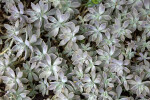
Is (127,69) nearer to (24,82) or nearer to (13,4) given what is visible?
(24,82)

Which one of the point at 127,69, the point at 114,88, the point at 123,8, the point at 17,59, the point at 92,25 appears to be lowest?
the point at 114,88

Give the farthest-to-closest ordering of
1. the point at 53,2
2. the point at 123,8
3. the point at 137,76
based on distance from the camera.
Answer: the point at 123,8 → the point at 53,2 → the point at 137,76

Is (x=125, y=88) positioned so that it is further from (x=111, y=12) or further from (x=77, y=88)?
(x=111, y=12)

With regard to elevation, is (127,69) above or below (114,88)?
above

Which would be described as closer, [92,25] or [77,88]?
[77,88]

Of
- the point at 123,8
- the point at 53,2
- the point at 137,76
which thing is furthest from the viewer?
the point at 123,8

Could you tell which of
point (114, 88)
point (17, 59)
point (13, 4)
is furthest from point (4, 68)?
point (114, 88)
